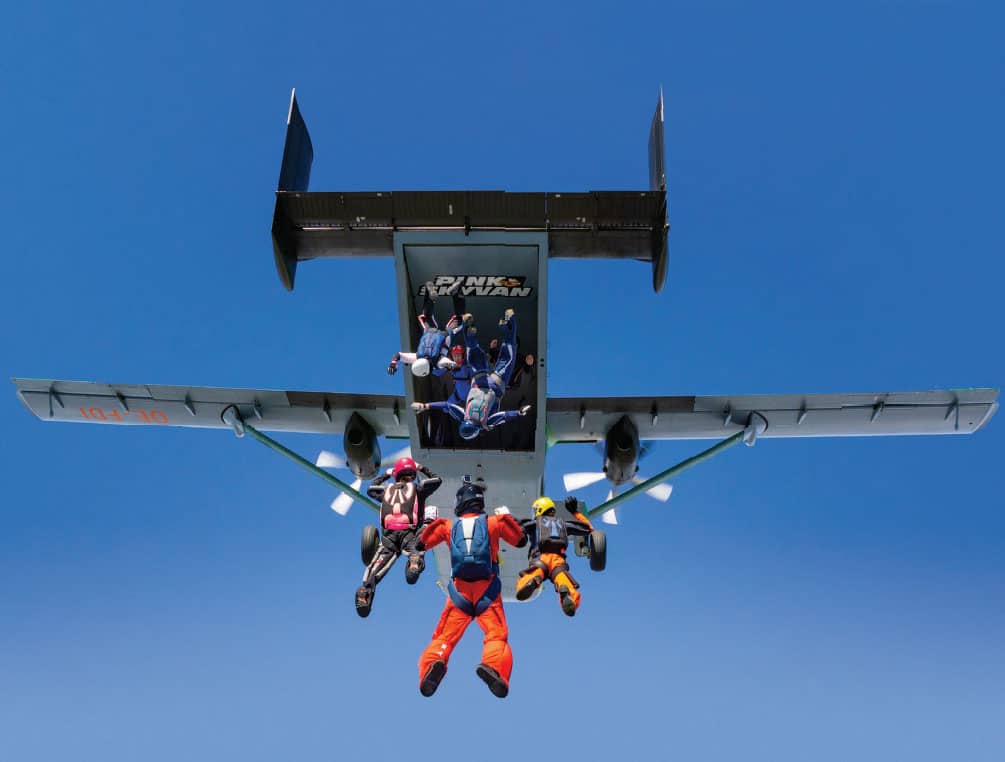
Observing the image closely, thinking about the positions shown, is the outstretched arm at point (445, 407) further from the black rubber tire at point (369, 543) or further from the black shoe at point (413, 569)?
the black shoe at point (413, 569)

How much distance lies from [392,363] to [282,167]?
4595 millimetres

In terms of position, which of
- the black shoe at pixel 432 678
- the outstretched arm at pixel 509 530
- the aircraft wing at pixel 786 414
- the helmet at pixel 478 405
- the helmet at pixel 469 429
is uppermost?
the aircraft wing at pixel 786 414

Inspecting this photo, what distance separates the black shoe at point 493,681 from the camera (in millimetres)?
10398

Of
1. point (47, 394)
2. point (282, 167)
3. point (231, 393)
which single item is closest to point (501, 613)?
A: point (282, 167)

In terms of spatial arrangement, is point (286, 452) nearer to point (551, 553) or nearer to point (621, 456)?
point (621, 456)

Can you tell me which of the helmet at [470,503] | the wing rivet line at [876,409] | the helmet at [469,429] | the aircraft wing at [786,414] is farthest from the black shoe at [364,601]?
the wing rivet line at [876,409]

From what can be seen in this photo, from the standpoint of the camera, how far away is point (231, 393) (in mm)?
20359

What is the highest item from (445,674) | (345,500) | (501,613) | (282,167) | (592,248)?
(282,167)

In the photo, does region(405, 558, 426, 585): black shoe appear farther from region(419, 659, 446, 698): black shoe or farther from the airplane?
the airplane

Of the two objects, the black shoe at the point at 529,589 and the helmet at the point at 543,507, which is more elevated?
the helmet at the point at 543,507

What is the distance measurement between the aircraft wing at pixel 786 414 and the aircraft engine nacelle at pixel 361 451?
15.2 ft

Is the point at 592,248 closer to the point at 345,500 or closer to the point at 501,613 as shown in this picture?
the point at 501,613

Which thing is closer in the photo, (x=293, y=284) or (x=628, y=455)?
(x=293, y=284)

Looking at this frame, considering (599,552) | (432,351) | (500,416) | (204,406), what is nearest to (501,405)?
(500,416)
